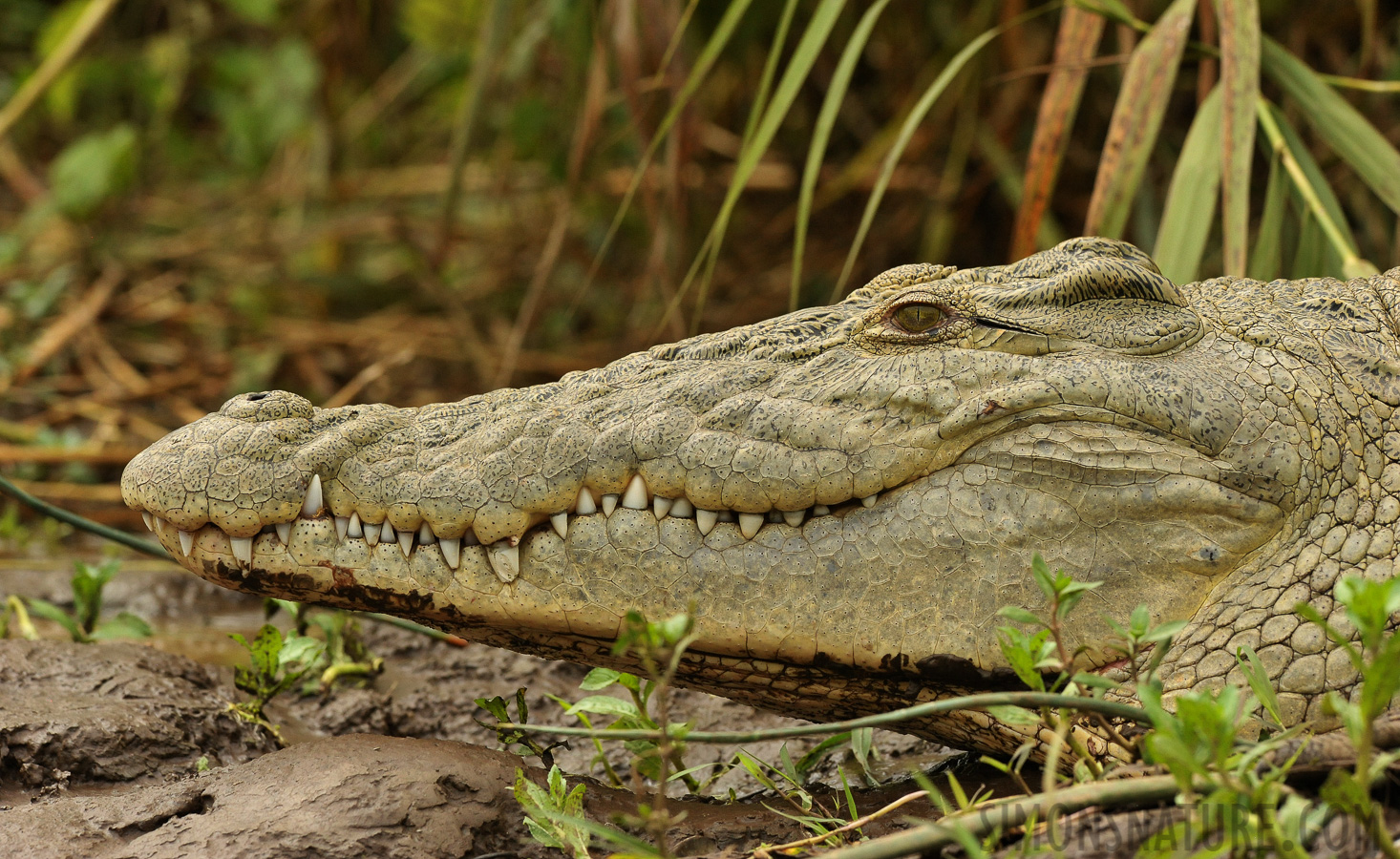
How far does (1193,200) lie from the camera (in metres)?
2.99

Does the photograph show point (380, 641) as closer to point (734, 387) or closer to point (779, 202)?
point (734, 387)

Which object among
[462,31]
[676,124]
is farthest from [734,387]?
[462,31]

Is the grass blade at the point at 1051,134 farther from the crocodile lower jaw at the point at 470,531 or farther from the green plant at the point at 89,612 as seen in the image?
the green plant at the point at 89,612

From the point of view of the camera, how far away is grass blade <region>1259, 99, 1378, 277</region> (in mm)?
2986

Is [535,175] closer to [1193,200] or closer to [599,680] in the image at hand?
[1193,200]

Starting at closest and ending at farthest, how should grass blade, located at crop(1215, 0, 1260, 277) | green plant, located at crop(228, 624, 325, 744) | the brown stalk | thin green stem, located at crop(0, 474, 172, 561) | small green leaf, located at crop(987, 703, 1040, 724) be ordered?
1. small green leaf, located at crop(987, 703, 1040, 724)
2. green plant, located at crop(228, 624, 325, 744)
3. thin green stem, located at crop(0, 474, 172, 561)
4. grass blade, located at crop(1215, 0, 1260, 277)
5. the brown stalk

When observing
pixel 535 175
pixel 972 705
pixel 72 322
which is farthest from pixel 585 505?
pixel 535 175

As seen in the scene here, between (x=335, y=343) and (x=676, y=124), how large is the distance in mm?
2436

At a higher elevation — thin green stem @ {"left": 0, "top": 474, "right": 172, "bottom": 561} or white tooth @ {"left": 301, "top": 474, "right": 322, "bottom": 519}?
white tooth @ {"left": 301, "top": 474, "right": 322, "bottom": 519}

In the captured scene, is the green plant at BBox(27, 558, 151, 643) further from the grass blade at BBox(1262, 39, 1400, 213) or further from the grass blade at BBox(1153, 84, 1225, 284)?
the grass blade at BBox(1262, 39, 1400, 213)

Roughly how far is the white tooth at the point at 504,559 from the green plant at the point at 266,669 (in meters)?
0.59

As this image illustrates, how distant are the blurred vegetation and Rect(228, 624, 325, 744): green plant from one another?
122 centimetres

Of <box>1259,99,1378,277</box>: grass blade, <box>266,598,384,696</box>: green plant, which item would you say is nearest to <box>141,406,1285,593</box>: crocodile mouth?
<box>266,598,384,696</box>: green plant

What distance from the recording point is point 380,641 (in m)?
3.25
